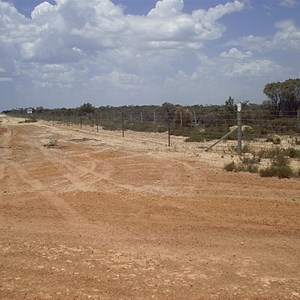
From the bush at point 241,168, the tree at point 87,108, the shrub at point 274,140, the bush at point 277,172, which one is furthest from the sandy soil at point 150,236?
the tree at point 87,108

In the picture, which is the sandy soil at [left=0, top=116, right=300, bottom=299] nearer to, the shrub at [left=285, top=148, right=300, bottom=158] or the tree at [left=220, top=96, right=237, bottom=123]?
the shrub at [left=285, top=148, right=300, bottom=158]

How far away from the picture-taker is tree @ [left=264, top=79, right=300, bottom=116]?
42688 mm

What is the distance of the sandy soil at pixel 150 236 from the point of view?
5828 millimetres

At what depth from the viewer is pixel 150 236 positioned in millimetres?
8047

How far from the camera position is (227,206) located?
33.6 ft

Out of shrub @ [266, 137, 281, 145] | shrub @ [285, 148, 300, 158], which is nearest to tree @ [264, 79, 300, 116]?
shrub @ [266, 137, 281, 145]

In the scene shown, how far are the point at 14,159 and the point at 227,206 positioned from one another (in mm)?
13461

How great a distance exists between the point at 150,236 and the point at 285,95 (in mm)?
38568

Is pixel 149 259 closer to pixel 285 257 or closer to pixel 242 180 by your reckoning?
pixel 285 257

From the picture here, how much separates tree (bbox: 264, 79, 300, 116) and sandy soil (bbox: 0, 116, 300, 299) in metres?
29.8

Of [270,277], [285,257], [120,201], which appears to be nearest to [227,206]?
[120,201]

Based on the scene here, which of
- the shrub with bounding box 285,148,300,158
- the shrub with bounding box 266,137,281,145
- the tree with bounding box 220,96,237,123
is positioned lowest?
the shrub with bounding box 285,148,300,158

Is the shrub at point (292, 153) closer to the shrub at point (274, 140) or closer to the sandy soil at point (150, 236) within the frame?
the sandy soil at point (150, 236)

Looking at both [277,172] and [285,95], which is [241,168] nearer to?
[277,172]
